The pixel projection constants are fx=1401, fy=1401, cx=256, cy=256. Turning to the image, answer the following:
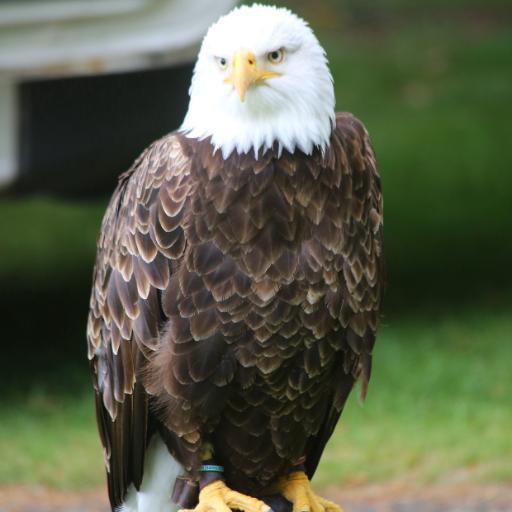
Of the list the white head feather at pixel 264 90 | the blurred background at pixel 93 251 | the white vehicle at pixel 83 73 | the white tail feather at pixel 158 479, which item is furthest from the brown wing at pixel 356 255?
the white vehicle at pixel 83 73

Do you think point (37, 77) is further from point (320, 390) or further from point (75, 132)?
point (320, 390)

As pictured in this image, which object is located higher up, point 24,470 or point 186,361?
point 186,361

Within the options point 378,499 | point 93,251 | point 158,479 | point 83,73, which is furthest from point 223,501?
point 93,251

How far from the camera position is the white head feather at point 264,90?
443cm

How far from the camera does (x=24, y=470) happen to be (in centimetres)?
782

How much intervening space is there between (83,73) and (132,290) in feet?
12.0

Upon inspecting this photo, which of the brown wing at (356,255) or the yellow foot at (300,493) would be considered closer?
the brown wing at (356,255)

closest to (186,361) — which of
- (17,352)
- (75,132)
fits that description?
(75,132)

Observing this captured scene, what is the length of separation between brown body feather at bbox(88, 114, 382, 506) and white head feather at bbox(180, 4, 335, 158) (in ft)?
0.22

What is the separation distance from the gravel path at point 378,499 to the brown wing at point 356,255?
2.05 m

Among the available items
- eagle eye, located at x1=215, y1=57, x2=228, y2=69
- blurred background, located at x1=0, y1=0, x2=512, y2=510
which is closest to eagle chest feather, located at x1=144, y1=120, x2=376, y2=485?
eagle eye, located at x1=215, y1=57, x2=228, y2=69

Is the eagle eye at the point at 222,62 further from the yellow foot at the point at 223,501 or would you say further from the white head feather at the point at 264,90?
the yellow foot at the point at 223,501

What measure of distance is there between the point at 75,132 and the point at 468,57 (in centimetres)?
904

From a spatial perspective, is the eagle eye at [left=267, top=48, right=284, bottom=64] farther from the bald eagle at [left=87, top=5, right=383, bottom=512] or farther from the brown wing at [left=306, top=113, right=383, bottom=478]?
the brown wing at [left=306, top=113, right=383, bottom=478]
